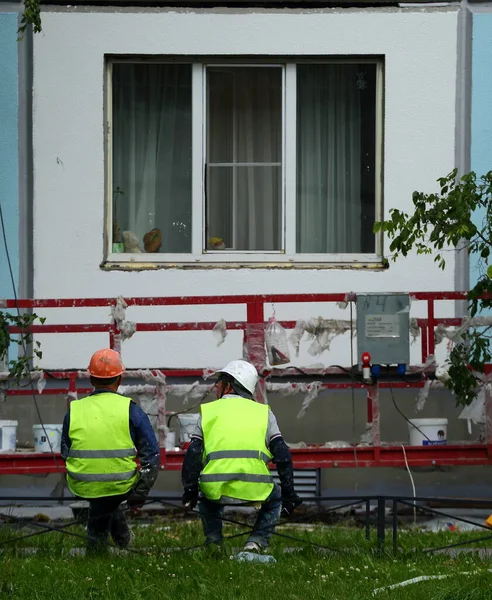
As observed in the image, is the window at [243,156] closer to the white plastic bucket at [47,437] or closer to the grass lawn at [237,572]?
the white plastic bucket at [47,437]

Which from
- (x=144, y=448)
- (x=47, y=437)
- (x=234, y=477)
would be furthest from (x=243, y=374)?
(x=47, y=437)

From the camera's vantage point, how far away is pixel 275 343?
31.6 ft

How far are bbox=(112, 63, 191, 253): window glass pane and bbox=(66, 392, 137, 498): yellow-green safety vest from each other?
3.72m

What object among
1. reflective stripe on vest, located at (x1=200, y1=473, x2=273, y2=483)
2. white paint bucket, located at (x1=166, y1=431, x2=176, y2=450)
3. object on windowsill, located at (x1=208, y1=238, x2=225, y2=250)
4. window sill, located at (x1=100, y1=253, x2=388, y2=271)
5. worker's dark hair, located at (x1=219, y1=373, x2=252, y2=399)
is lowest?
white paint bucket, located at (x1=166, y1=431, x2=176, y2=450)

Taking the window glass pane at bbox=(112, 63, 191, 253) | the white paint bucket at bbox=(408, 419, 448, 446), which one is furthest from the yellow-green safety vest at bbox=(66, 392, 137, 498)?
the window glass pane at bbox=(112, 63, 191, 253)

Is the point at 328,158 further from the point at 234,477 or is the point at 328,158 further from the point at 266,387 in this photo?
the point at 234,477

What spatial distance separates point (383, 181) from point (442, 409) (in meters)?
2.11

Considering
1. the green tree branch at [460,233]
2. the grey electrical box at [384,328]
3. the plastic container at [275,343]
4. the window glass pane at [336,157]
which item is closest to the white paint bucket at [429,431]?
the green tree branch at [460,233]

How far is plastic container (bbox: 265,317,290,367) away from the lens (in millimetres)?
9578

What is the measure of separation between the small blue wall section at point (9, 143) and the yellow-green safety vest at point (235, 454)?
3795 millimetres

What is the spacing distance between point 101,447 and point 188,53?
15.0 ft

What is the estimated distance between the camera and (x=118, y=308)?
9.64 m

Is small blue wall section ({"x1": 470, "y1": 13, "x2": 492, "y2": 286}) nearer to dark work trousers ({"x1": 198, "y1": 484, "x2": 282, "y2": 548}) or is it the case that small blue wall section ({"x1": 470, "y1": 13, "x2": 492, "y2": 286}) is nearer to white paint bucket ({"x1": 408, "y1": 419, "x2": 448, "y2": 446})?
white paint bucket ({"x1": 408, "y1": 419, "x2": 448, "y2": 446})

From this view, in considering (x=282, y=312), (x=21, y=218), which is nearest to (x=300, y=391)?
(x=282, y=312)
